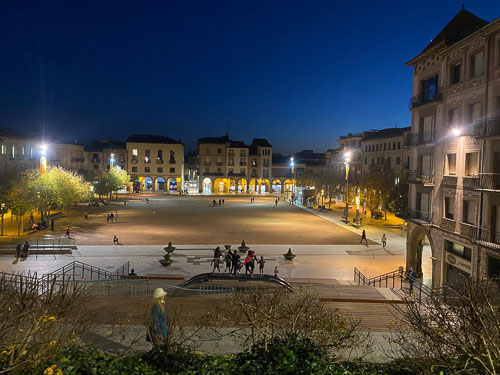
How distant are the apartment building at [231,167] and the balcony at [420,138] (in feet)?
253

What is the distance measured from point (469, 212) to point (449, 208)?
1.75 m

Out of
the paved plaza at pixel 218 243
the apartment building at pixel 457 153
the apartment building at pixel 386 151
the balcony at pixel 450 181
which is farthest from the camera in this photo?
the apartment building at pixel 386 151

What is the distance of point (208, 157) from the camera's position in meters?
99.6

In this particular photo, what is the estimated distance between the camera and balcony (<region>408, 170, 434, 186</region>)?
2175 cm

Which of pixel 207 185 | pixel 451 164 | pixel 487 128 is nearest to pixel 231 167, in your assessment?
pixel 207 185

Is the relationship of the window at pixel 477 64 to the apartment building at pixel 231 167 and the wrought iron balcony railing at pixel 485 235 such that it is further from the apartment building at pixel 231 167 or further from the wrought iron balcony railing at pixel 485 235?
the apartment building at pixel 231 167

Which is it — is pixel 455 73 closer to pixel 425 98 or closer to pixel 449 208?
pixel 425 98

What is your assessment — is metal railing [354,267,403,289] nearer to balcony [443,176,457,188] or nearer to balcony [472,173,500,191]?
balcony [443,176,457,188]

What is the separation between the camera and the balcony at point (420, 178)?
21750 mm

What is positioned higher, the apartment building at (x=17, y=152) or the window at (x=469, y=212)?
the apartment building at (x=17, y=152)

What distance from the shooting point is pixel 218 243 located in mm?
30781

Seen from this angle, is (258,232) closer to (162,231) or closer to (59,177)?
(162,231)

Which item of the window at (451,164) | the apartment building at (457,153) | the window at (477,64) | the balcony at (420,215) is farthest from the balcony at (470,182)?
the window at (477,64)

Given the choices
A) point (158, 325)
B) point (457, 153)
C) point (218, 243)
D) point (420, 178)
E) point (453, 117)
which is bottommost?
point (218, 243)
